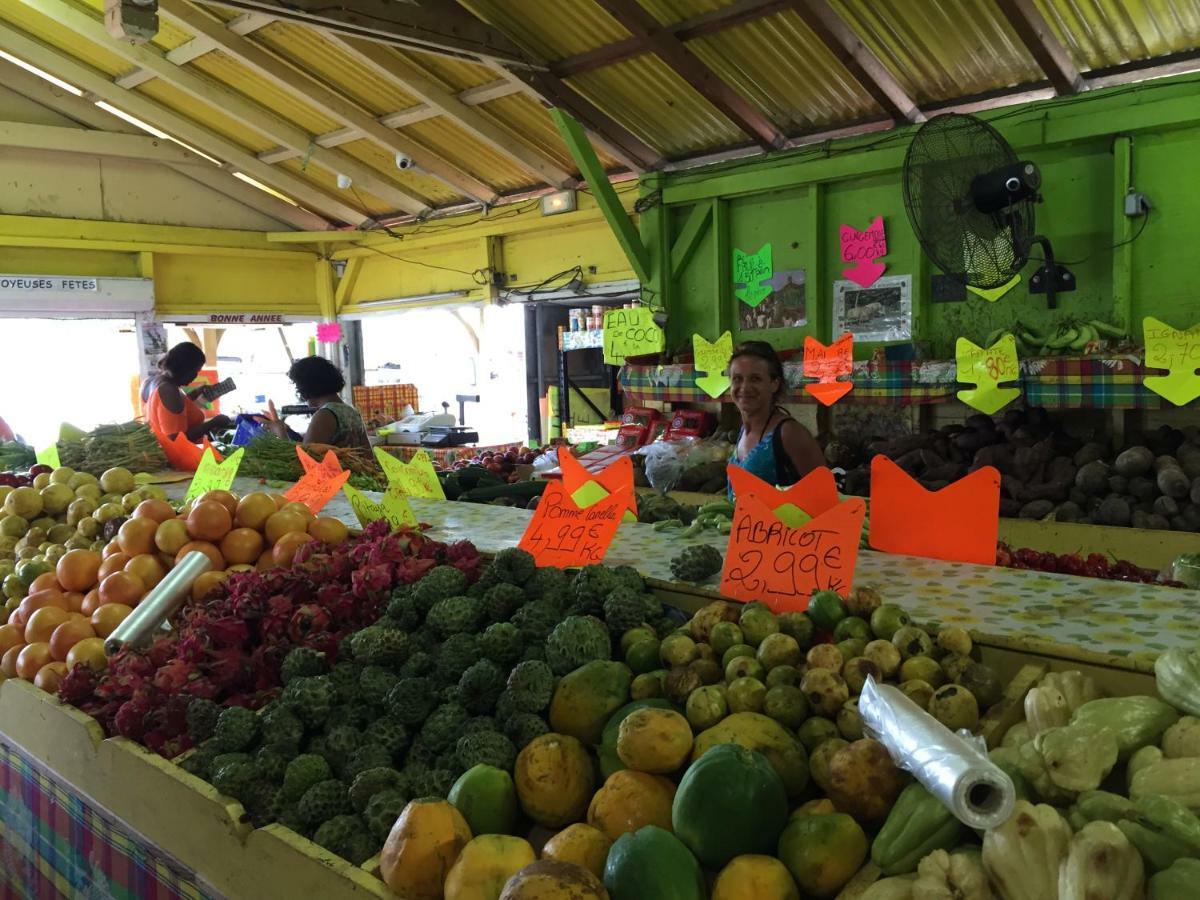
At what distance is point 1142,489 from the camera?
3.77 metres

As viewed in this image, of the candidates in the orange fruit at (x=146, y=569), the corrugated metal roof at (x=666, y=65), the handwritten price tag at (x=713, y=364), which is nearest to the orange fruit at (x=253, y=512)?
the orange fruit at (x=146, y=569)

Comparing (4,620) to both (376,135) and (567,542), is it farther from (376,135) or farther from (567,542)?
(376,135)

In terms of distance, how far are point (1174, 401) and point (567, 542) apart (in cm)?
306

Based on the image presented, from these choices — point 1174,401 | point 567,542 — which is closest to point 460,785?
point 567,542

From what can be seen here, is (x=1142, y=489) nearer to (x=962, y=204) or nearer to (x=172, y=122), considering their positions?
(x=962, y=204)

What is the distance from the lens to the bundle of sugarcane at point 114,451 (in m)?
4.21

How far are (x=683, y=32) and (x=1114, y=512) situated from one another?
12.0 ft

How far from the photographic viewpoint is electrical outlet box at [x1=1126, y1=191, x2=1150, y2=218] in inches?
165

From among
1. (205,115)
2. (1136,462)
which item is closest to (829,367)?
(1136,462)

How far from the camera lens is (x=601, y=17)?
560 cm

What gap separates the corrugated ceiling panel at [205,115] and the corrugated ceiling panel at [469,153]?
2.06 m

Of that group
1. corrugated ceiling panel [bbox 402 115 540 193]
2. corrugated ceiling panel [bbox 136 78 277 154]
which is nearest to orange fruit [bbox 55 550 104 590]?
corrugated ceiling panel [bbox 402 115 540 193]

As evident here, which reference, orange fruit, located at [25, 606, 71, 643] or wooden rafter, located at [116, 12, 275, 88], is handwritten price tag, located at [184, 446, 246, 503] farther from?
wooden rafter, located at [116, 12, 275, 88]

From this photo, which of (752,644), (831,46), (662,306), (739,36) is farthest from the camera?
(662,306)
